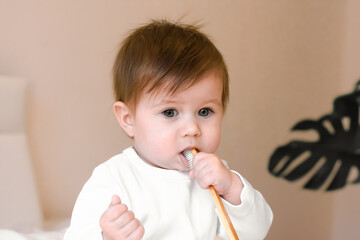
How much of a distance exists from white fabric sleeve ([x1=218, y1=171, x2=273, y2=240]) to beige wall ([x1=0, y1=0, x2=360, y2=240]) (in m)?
0.72

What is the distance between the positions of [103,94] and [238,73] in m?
0.65

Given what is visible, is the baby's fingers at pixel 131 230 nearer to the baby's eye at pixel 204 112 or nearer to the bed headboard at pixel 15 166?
the baby's eye at pixel 204 112

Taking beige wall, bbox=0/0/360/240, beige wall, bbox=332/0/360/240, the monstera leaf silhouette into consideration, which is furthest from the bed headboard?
beige wall, bbox=332/0/360/240

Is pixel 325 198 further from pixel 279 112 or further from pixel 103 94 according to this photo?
pixel 103 94

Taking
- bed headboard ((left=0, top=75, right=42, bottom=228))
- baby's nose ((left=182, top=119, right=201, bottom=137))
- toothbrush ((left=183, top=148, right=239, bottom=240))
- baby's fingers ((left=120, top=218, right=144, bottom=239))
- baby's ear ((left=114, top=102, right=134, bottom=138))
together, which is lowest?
bed headboard ((left=0, top=75, right=42, bottom=228))

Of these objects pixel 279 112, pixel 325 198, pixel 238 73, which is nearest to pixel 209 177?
pixel 238 73

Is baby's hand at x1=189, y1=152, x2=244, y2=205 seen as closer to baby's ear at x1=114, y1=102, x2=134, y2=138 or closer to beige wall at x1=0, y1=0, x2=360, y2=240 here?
baby's ear at x1=114, y1=102, x2=134, y2=138

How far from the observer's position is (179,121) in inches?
31.7

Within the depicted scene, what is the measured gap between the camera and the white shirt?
2.65 ft

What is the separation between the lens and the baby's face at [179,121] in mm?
804

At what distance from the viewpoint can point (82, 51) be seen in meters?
1.42

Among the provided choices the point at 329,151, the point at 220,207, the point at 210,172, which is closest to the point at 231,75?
the point at 210,172

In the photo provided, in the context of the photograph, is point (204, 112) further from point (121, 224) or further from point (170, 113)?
point (121, 224)

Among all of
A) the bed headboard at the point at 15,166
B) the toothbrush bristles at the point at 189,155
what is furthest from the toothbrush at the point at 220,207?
the bed headboard at the point at 15,166
